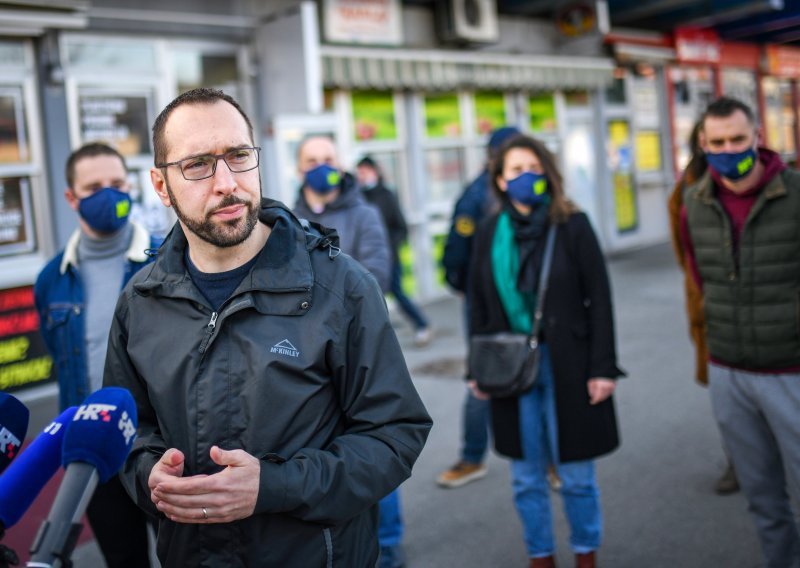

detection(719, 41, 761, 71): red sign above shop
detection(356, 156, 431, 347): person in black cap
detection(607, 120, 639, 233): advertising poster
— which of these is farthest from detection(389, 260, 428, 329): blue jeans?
detection(719, 41, 761, 71): red sign above shop

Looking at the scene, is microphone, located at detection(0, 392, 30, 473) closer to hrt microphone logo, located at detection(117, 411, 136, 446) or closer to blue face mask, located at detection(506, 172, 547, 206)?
hrt microphone logo, located at detection(117, 411, 136, 446)

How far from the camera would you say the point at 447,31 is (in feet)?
38.3

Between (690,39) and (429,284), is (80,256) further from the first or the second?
(690,39)

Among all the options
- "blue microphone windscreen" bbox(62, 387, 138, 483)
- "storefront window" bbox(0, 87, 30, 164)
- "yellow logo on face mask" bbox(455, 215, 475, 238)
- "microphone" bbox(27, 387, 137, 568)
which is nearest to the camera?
"microphone" bbox(27, 387, 137, 568)

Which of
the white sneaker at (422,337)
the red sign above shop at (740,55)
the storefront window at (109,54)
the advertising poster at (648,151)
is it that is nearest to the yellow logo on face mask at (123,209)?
the storefront window at (109,54)

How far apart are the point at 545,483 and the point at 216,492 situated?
2.27 m

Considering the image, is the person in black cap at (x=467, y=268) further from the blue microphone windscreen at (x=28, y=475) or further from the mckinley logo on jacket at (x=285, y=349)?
the blue microphone windscreen at (x=28, y=475)

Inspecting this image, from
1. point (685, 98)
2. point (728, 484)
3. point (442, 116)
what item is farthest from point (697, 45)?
point (728, 484)

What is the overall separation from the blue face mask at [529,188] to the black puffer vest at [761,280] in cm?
69

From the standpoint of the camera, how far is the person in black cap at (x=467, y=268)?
16.1 feet

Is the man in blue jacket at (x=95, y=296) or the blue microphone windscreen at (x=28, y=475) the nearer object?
the blue microphone windscreen at (x=28, y=475)

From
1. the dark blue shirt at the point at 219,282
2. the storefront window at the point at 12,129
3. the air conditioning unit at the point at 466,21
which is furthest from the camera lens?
the air conditioning unit at the point at 466,21

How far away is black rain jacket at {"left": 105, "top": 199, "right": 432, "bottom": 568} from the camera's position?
1971 mm

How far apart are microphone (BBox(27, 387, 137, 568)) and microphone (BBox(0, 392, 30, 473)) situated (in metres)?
0.30
